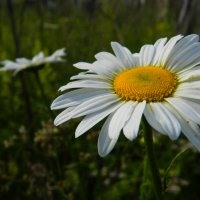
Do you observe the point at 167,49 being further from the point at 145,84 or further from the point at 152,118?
the point at 152,118

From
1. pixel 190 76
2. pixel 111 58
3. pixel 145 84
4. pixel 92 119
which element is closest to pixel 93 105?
pixel 92 119

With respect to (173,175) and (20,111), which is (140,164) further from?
(20,111)

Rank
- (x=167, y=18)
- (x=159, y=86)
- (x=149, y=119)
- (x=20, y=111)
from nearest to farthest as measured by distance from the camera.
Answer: (x=149, y=119) < (x=159, y=86) < (x=20, y=111) < (x=167, y=18)

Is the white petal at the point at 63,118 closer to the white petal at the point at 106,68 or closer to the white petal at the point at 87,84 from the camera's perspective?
the white petal at the point at 87,84

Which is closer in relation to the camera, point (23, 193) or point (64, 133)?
point (64, 133)

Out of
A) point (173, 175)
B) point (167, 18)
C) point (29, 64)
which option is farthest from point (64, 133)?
point (167, 18)
